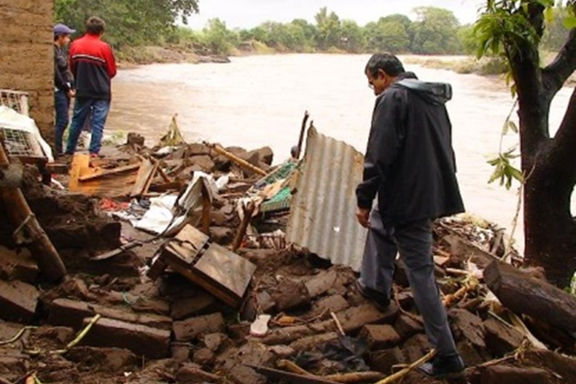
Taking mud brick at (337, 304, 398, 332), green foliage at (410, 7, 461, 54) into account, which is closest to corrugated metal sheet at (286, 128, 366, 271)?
mud brick at (337, 304, 398, 332)

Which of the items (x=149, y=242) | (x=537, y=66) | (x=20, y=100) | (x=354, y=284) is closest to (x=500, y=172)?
(x=537, y=66)

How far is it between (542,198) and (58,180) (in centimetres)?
532

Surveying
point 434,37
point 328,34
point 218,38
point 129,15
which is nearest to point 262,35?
point 328,34

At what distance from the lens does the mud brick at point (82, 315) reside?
140 inches

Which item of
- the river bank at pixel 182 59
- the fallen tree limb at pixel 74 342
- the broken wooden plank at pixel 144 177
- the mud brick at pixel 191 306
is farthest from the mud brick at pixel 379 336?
the river bank at pixel 182 59

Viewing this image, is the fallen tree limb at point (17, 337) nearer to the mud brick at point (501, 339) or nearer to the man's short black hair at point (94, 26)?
the mud brick at point (501, 339)

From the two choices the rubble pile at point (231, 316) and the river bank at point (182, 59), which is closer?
the rubble pile at point (231, 316)

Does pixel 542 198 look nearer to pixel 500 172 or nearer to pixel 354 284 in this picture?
pixel 500 172

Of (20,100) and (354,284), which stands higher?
(20,100)

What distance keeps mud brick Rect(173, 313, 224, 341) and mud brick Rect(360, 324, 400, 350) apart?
0.92 meters

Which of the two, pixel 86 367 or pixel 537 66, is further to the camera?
pixel 537 66

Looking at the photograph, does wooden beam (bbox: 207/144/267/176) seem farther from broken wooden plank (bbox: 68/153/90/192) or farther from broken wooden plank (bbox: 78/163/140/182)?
broken wooden plank (bbox: 68/153/90/192)

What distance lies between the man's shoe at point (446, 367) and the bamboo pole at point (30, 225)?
2550mm

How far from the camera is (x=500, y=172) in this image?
213 inches
